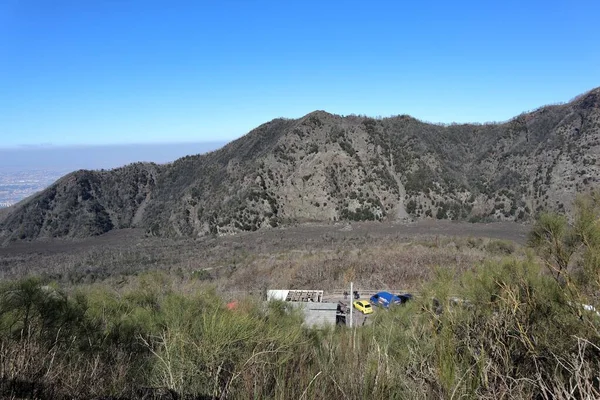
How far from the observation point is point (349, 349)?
5.32 meters

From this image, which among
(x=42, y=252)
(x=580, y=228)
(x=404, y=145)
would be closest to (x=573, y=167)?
(x=404, y=145)

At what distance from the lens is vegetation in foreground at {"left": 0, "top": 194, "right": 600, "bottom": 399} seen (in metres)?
3.26

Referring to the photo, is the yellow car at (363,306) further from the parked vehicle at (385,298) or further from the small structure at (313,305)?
the small structure at (313,305)

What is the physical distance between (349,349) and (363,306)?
673 inches

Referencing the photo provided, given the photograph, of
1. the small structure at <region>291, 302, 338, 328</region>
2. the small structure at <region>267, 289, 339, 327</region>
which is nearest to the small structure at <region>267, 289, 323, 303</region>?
the small structure at <region>267, 289, 339, 327</region>

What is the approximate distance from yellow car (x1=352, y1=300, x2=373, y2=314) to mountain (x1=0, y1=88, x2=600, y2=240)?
1225 inches

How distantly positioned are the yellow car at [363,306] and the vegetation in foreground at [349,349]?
1137cm

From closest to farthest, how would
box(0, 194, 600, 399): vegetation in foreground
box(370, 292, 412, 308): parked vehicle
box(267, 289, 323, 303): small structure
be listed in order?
box(0, 194, 600, 399): vegetation in foreground
box(370, 292, 412, 308): parked vehicle
box(267, 289, 323, 303): small structure

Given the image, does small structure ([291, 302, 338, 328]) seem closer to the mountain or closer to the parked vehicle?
the parked vehicle

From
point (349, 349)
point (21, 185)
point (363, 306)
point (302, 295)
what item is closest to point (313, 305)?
point (363, 306)

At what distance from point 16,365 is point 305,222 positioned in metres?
50.2

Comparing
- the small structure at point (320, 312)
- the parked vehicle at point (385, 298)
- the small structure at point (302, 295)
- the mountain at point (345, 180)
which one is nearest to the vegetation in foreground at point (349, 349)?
the small structure at point (320, 312)

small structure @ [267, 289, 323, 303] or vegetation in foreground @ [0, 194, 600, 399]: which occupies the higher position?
vegetation in foreground @ [0, 194, 600, 399]

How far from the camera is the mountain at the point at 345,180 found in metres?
53.3
